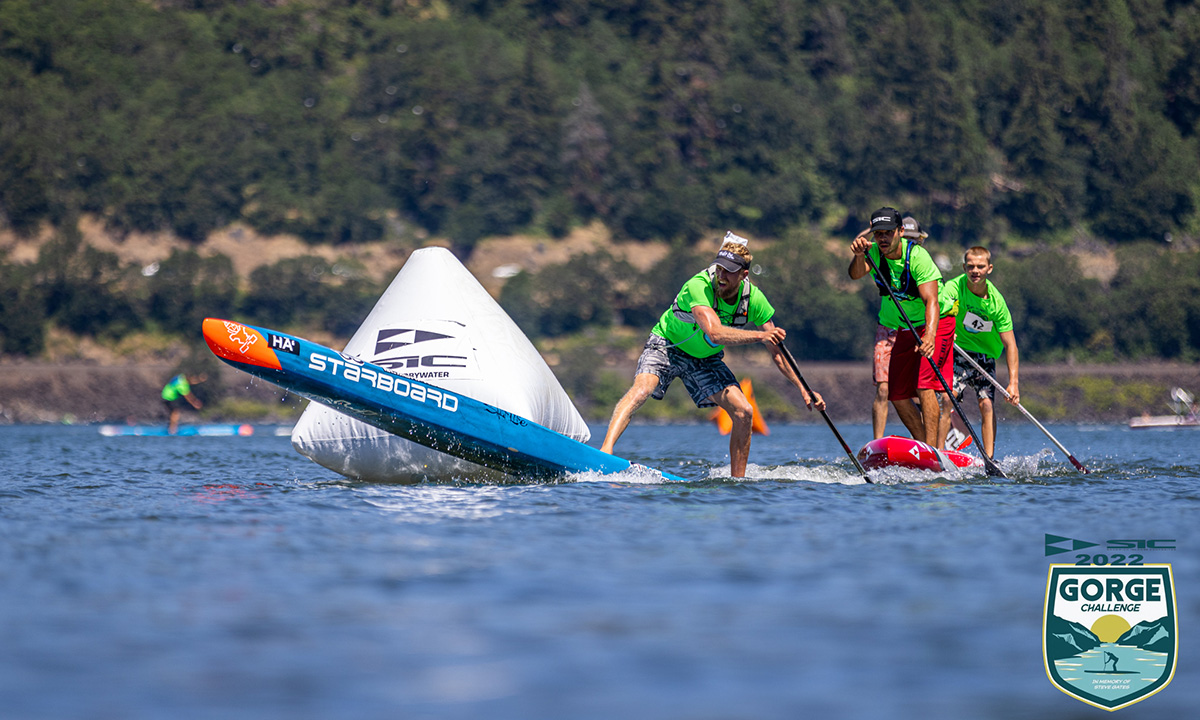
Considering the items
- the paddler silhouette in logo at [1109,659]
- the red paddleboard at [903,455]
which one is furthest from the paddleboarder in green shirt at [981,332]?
the paddler silhouette in logo at [1109,659]

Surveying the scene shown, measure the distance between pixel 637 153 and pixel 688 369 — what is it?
97.0 m

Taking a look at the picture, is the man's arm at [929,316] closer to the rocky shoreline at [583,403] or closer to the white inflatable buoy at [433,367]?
the white inflatable buoy at [433,367]

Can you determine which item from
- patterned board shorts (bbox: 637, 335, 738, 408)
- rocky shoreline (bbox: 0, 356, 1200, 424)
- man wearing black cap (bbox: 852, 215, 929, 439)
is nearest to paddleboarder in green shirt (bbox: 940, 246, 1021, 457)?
man wearing black cap (bbox: 852, 215, 929, 439)

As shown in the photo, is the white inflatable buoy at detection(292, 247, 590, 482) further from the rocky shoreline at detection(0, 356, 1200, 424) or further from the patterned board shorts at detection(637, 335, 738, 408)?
the rocky shoreline at detection(0, 356, 1200, 424)

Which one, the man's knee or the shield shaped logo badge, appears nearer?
the shield shaped logo badge

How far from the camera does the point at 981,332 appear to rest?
43.2ft

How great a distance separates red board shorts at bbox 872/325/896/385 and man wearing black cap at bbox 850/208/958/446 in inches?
8.4

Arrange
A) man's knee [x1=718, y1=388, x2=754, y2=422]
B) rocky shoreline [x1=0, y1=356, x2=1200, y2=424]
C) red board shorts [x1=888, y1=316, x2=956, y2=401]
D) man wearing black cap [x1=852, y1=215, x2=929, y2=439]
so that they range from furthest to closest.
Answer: rocky shoreline [x1=0, y1=356, x2=1200, y2=424]
man wearing black cap [x1=852, y1=215, x2=929, y2=439]
red board shorts [x1=888, y1=316, x2=956, y2=401]
man's knee [x1=718, y1=388, x2=754, y2=422]

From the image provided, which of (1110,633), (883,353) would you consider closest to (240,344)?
(883,353)

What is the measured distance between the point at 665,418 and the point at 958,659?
220ft

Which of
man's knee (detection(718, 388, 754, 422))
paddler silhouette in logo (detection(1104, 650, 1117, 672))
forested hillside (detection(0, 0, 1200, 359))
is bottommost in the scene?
paddler silhouette in logo (detection(1104, 650, 1117, 672))

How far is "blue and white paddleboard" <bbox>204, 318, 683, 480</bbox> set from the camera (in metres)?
9.79

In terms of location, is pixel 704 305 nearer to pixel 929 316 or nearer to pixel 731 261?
pixel 731 261

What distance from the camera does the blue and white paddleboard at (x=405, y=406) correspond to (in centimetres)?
979
